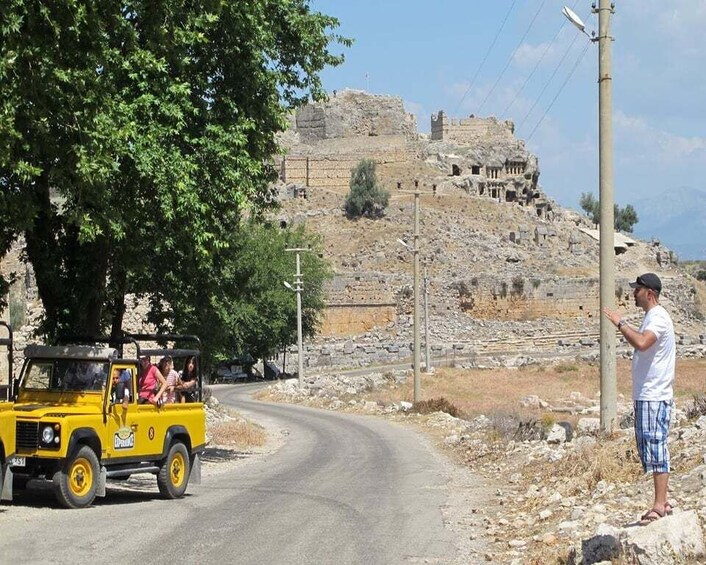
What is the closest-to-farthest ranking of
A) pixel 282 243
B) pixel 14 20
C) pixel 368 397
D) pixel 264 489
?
pixel 14 20 → pixel 264 489 → pixel 368 397 → pixel 282 243

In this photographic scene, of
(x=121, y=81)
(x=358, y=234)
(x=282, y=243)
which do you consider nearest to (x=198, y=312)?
(x=121, y=81)

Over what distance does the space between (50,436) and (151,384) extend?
2152 mm

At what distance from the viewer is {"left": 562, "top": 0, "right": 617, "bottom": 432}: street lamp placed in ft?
58.0

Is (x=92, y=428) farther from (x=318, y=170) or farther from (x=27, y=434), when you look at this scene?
(x=318, y=170)

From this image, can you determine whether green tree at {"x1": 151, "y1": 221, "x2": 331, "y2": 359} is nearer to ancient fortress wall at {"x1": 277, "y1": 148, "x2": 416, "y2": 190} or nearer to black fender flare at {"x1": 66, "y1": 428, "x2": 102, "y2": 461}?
black fender flare at {"x1": 66, "y1": 428, "x2": 102, "y2": 461}

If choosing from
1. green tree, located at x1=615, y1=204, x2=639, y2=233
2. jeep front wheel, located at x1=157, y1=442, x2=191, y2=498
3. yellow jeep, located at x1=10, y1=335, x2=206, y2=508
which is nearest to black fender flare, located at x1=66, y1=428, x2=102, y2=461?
A: yellow jeep, located at x1=10, y1=335, x2=206, y2=508

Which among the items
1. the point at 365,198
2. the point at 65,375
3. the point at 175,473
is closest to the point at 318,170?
the point at 365,198

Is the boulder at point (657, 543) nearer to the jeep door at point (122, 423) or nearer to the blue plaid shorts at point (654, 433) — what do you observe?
the blue plaid shorts at point (654, 433)

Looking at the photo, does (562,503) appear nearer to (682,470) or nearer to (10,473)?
(682,470)

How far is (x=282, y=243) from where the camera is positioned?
6656cm

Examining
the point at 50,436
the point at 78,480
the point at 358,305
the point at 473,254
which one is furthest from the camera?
the point at 473,254

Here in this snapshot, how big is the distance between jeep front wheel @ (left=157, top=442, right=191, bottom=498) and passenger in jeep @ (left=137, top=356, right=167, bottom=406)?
78cm

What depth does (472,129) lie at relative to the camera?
406 feet

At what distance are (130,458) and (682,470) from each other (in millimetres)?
6347
